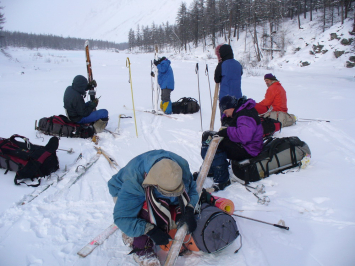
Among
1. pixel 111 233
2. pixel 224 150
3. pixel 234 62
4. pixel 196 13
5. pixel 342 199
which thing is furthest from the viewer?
Answer: pixel 196 13

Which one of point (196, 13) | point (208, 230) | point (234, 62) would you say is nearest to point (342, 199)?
point (208, 230)

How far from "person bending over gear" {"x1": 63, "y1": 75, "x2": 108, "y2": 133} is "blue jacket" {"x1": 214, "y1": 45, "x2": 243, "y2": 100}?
118 inches

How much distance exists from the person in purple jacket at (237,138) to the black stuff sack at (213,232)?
1.01m

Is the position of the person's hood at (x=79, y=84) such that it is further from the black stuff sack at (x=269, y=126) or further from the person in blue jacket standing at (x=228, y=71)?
the black stuff sack at (x=269, y=126)

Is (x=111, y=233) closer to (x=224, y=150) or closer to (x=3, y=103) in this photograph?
(x=224, y=150)

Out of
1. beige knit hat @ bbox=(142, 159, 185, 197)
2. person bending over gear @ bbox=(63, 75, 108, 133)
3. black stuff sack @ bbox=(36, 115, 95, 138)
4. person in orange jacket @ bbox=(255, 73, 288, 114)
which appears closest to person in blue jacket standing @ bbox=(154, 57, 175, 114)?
person bending over gear @ bbox=(63, 75, 108, 133)

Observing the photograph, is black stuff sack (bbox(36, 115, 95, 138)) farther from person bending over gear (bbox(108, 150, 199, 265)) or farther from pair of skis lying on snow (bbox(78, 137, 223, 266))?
person bending over gear (bbox(108, 150, 199, 265))

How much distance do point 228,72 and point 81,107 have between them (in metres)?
3.53

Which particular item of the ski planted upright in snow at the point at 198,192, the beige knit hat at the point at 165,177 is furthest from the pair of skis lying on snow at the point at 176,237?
the beige knit hat at the point at 165,177

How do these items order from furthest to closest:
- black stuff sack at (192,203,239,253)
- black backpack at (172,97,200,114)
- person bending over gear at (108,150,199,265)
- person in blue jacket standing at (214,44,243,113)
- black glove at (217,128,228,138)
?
black backpack at (172,97,200,114) → person in blue jacket standing at (214,44,243,113) → black glove at (217,128,228,138) → black stuff sack at (192,203,239,253) → person bending over gear at (108,150,199,265)

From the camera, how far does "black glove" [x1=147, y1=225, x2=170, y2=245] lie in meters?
1.87

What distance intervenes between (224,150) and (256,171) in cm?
55

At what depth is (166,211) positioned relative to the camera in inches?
76.3

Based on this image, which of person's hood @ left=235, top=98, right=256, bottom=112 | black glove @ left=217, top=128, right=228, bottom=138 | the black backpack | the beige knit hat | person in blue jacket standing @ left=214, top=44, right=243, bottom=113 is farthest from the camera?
the black backpack
